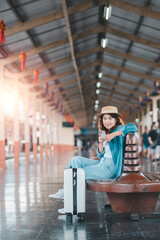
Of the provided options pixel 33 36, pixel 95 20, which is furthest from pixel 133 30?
pixel 33 36

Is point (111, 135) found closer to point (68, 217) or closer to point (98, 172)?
point (98, 172)

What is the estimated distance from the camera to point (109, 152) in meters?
3.78

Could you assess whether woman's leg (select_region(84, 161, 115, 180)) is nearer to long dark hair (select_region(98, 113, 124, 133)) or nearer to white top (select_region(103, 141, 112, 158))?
white top (select_region(103, 141, 112, 158))

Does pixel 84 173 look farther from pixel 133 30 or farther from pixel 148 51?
pixel 148 51

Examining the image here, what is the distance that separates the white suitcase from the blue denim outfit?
241 millimetres

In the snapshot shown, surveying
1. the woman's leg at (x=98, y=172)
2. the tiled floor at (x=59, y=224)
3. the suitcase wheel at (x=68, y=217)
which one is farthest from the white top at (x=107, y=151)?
the suitcase wheel at (x=68, y=217)

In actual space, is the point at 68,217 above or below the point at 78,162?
below

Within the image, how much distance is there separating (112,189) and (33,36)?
9.42m

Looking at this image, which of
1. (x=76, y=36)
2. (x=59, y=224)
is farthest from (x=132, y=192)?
(x=76, y=36)

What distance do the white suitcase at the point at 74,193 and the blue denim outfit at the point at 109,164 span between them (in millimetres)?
241

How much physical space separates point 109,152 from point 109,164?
0.45 feet

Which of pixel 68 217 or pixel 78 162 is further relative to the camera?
pixel 78 162

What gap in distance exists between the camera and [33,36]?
1180 centimetres

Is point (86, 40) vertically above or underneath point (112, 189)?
above
